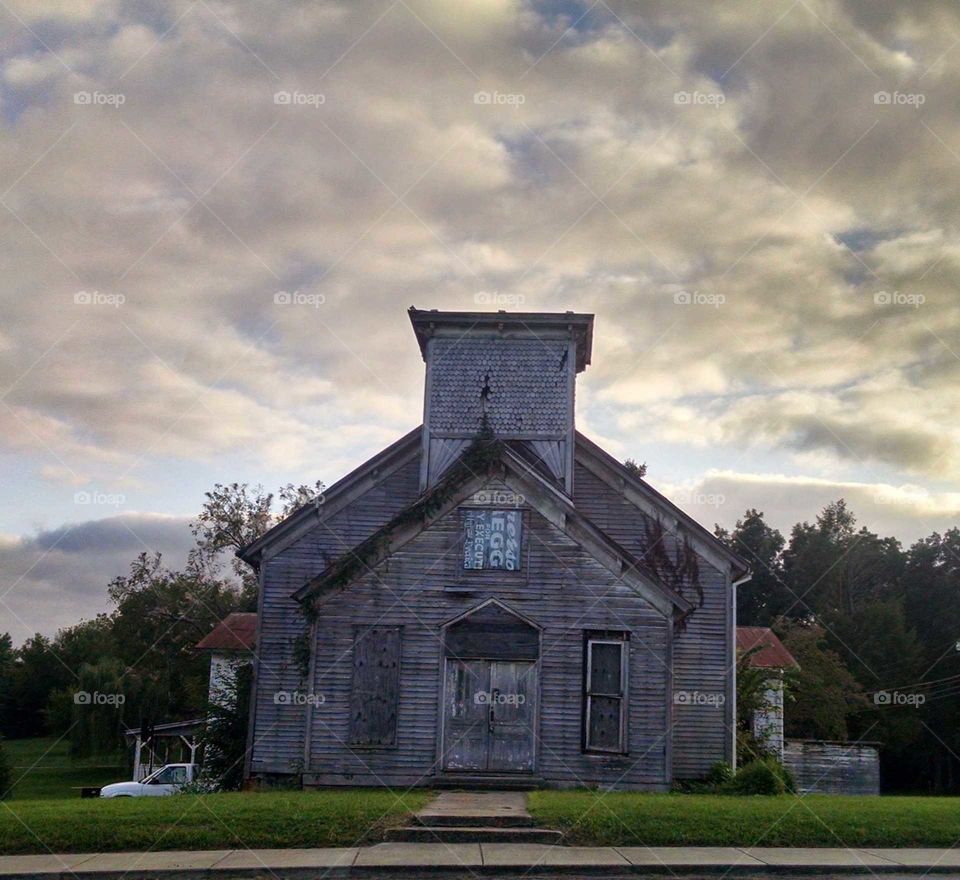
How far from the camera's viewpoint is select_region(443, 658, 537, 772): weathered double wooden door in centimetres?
1834

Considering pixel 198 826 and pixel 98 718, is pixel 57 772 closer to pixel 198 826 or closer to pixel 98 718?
pixel 98 718

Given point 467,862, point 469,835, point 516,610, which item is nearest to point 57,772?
point 516,610

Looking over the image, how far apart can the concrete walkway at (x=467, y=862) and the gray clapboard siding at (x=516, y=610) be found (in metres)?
6.77

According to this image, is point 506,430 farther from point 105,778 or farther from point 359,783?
point 105,778

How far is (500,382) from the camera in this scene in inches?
854

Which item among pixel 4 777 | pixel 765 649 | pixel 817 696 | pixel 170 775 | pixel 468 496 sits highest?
pixel 468 496

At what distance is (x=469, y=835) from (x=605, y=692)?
22.7ft

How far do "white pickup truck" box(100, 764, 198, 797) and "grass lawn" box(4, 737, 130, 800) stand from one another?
34.8 feet

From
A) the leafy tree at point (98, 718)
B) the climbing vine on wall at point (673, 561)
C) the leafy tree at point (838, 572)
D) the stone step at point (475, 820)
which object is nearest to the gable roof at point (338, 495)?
the climbing vine on wall at point (673, 561)

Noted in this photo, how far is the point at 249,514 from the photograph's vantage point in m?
53.2

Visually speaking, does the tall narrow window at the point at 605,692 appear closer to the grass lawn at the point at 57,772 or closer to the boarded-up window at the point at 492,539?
the boarded-up window at the point at 492,539

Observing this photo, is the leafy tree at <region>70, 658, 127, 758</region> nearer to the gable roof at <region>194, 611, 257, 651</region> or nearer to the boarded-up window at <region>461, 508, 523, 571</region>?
the gable roof at <region>194, 611, 257, 651</region>

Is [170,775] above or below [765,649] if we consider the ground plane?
below

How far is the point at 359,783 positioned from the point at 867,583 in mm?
56641
